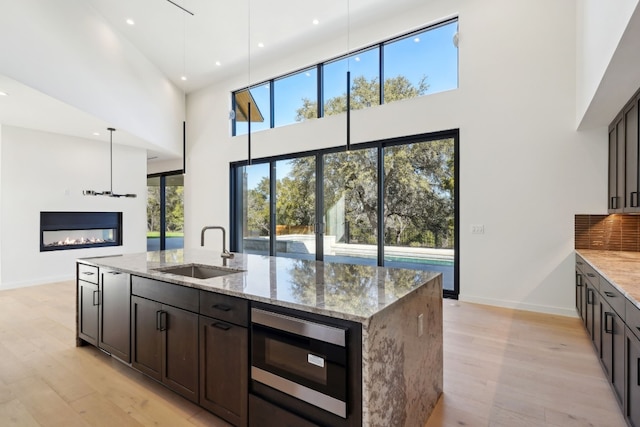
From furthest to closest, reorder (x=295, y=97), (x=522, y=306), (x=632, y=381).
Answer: (x=295, y=97), (x=522, y=306), (x=632, y=381)

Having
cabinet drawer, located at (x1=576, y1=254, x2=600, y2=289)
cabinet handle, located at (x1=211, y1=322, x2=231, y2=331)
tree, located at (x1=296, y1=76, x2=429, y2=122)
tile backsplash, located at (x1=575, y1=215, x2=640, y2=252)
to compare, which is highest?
tree, located at (x1=296, y1=76, x2=429, y2=122)

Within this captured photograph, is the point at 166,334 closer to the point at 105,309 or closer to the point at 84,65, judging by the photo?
the point at 105,309

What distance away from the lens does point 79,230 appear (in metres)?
6.78

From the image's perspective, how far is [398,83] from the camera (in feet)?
17.2

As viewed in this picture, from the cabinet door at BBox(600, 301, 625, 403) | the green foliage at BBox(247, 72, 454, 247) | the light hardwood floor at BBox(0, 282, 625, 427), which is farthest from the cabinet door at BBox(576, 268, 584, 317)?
the green foliage at BBox(247, 72, 454, 247)

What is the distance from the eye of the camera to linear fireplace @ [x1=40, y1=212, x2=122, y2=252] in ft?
20.5

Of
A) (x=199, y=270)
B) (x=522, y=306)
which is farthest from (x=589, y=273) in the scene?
(x=199, y=270)

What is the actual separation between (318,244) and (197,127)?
4.56 metres

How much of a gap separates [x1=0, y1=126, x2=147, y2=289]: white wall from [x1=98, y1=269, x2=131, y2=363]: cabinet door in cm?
464

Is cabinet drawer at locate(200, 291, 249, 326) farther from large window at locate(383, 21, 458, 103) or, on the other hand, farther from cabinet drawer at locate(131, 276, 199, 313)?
large window at locate(383, 21, 458, 103)

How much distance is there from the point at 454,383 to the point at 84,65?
639 centimetres

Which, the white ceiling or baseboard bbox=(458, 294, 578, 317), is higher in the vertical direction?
the white ceiling

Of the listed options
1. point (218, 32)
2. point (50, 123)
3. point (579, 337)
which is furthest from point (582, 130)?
point (50, 123)

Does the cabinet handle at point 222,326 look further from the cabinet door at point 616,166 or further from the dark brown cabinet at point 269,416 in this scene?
the cabinet door at point 616,166
